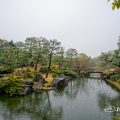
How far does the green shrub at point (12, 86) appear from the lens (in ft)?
105

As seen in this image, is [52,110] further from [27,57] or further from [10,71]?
[27,57]

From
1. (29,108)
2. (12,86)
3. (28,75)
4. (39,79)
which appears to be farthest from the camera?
(28,75)

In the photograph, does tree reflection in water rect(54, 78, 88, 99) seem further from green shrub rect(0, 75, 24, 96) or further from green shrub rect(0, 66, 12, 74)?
green shrub rect(0, 66, 12, 74)

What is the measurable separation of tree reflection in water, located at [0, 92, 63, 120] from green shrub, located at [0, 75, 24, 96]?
1.47m

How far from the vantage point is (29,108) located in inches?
996

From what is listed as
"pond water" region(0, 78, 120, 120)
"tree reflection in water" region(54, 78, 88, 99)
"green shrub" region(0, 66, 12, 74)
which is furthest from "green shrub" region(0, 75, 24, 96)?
"green shrub" region(0, 66, 12, 74)

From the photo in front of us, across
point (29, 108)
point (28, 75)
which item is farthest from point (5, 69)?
point (29, 108)

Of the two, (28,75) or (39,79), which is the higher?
(28,75)

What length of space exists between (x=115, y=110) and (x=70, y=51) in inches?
1945

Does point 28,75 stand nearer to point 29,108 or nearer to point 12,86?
point 12,86

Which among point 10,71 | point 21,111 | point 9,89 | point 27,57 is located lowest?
point 21,111

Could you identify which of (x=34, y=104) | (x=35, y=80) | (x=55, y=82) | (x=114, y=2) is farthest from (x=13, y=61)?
(x=114, y=2)

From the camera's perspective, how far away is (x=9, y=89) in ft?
106

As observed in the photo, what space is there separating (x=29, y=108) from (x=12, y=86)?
8.16 metres
